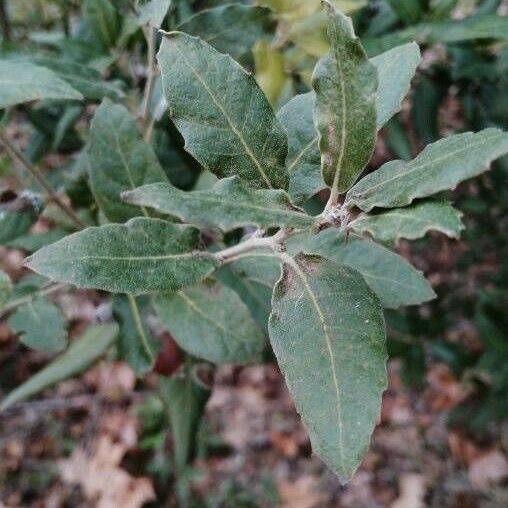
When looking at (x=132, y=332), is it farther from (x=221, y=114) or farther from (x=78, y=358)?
(x=221, y=114)

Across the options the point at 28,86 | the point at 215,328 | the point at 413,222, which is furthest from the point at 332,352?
the point at 28,86

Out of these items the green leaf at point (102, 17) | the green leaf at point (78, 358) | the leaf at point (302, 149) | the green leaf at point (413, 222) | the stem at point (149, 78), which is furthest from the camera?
the green leaf at point (78, 358)

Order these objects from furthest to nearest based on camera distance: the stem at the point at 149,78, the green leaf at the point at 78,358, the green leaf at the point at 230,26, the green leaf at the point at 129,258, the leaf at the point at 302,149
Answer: the green leaf at the point at 78,358 → the green leaf at the point at 230,26 → the stem at the point at 149,78 → the leaf at the point at 302,149 → the green leaf at the point at 129,258

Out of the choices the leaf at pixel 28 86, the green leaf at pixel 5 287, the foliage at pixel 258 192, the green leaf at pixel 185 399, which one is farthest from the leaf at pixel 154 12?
the green leaf at pixel 185 399

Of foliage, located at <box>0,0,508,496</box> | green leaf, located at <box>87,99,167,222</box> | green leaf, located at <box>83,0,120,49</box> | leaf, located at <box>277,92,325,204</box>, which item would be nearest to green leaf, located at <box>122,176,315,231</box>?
foliage, located at <box>0,0,508,496</box>

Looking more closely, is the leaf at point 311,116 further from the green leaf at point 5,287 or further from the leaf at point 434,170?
the green leaf at point 5,287

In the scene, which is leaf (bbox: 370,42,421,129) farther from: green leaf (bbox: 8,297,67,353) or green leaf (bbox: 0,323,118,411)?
green leaf (bbox: 0,323,118,411)

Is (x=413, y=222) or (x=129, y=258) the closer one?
(x=413, y=222)

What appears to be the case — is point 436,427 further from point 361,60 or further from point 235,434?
point 361,60
